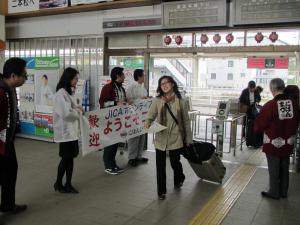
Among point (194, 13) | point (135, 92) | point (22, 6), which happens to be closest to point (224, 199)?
point (135, 92)

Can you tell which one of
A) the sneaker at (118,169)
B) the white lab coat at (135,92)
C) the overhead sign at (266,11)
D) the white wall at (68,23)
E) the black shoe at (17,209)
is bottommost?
the black shoe at (17,209)

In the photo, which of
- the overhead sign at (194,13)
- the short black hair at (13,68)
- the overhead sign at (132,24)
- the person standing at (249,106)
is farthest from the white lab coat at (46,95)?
the person standing at (249,106)

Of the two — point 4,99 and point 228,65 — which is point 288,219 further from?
point 228,65

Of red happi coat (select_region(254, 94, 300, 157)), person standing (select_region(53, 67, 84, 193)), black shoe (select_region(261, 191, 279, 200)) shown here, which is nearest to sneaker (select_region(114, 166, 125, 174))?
person standing (select_region(53, 67, 84, 193))

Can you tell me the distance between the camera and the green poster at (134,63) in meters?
6.54

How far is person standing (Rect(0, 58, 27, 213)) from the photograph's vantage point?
3.08m

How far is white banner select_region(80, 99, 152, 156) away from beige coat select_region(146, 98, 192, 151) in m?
0.45

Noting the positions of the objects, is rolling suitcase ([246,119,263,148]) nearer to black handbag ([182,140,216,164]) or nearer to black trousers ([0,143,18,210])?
black handbag ([182,140,216,164])

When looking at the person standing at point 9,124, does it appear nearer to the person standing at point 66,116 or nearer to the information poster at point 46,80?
the person standing at point 66,116

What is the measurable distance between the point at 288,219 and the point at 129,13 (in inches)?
182

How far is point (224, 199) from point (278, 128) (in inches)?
44.7

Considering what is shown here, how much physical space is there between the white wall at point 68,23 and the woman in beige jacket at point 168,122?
2.47 meters

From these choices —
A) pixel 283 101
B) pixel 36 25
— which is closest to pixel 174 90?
pixel 283 101

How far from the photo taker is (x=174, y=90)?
4.05m
